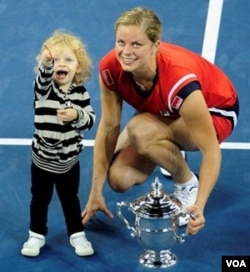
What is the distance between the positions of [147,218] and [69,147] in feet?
1.24

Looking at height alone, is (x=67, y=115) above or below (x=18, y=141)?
above

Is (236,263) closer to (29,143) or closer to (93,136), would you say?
(93,136)

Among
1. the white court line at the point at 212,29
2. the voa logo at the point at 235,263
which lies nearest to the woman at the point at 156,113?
the voa logo at the point at 235,263

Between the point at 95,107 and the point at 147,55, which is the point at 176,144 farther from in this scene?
the point at 95,107

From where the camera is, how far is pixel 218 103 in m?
3.55

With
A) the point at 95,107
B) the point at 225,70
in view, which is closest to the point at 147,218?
the point at 95,107

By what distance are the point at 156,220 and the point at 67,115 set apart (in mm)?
481

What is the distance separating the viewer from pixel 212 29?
191 inches

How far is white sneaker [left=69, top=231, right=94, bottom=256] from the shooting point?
3348mm

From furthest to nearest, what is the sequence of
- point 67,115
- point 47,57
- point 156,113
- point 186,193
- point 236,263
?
1. point 186,193
2. point 156,113
3. point 236,263
4. point 67,115
5. point 47,57

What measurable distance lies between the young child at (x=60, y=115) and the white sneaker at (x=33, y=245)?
17 cm

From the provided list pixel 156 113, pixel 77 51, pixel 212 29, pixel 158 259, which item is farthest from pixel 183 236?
pixel 212 29

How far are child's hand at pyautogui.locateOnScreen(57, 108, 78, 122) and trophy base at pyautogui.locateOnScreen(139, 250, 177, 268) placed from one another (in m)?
0.59

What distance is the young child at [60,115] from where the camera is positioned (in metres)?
3.12
